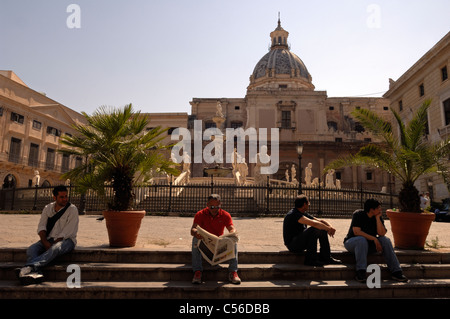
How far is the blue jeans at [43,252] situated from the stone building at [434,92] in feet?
77.3

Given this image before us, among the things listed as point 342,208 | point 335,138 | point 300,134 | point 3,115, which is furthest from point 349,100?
point 3,115

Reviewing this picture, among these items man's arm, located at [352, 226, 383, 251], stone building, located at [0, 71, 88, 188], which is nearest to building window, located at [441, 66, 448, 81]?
man's arm, located at [352, 226, 383, 251]

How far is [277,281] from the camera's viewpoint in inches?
183

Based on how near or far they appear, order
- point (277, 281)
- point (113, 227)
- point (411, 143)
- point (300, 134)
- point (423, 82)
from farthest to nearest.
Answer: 1. point (300, 134)
2. point (423, 82)
3. point (411, 143)
4. point (113, 227)
5. point (277, 281)

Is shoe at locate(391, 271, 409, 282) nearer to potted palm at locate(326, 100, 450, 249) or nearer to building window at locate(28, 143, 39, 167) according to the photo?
potted palm at locate(326, 100, 450, 249)

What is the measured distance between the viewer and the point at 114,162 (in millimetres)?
5902

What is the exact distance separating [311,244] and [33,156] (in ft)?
115

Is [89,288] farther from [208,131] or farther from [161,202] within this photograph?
[208,131]

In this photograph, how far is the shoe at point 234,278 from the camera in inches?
172

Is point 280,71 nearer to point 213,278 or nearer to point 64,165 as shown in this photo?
point 64,165

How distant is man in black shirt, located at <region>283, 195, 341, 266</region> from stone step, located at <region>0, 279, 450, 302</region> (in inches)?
16.3

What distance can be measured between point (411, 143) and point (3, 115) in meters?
33.3

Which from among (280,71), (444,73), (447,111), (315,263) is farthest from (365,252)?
(280,71)
